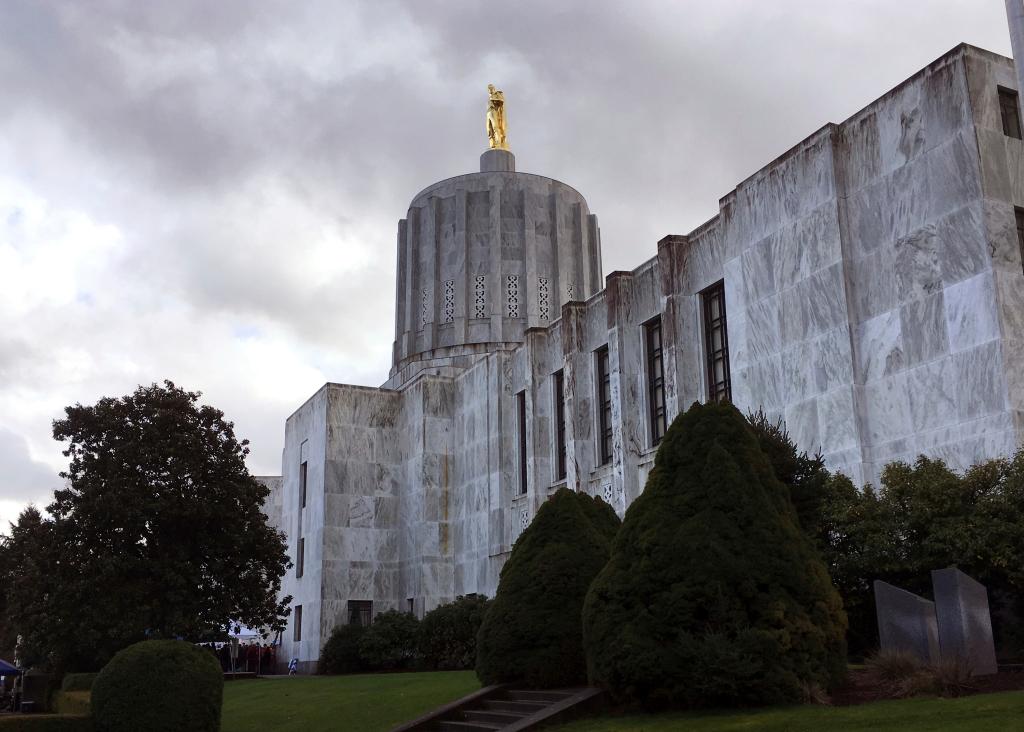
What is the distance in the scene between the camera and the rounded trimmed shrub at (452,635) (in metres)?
33.7

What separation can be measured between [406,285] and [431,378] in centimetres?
834

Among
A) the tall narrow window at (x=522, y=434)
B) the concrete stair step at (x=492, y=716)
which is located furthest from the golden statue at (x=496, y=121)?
the concrete stair step at (x=492, y=716)

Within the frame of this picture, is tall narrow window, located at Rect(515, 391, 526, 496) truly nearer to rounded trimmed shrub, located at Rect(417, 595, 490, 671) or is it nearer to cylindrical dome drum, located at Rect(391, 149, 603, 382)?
rounded trimmed shrub, located at Rect(417, 595, 490, 671)

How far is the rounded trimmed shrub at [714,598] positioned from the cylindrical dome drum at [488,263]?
111 feet

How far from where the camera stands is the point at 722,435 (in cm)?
1527

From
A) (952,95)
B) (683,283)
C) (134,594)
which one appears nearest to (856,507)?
(952,95)

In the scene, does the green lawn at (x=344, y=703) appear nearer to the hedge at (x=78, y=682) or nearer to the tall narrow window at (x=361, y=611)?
the hedge at (x=78, y=682)

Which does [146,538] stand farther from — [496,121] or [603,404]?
[496,121]

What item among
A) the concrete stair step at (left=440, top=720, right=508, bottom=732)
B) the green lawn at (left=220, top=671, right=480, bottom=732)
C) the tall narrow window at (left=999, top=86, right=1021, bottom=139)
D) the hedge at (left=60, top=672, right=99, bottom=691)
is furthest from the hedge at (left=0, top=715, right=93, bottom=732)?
the tall narrow window at (left=999, top=86, right=1021, bottom=139)

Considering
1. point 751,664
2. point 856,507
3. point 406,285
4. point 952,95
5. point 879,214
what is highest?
point 406,285

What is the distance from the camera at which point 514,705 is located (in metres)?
16.3

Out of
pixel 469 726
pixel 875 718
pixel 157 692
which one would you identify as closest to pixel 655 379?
pixel 469 726

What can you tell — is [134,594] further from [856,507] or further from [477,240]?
[477,240]

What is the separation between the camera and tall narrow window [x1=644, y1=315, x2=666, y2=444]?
31266mm
